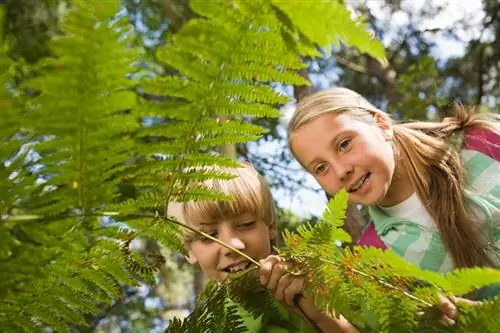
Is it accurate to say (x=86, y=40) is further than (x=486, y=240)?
No

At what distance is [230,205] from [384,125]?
658mm

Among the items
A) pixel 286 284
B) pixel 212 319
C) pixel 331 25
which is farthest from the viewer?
pixel 212 319

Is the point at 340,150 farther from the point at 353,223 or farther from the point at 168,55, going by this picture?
the point at 353,223

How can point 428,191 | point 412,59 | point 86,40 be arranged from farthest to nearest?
point 412,59 → point 428,191 → point 86,40

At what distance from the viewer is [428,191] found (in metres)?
1.97

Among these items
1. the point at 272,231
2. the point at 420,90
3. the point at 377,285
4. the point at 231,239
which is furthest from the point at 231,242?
the point at 420,90

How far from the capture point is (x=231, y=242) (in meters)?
1.82

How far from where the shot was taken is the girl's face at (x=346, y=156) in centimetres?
189

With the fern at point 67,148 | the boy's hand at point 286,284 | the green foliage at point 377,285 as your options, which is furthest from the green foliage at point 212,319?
the fern at point 67,148

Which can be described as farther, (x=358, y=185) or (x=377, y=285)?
(x=358, y=185)

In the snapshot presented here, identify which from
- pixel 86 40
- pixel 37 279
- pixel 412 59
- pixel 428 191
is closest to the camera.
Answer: pixel 86 40

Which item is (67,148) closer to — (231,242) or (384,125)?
(231,242)

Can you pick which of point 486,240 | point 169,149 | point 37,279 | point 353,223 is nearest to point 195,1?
point 169,149

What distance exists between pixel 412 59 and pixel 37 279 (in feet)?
30.6
